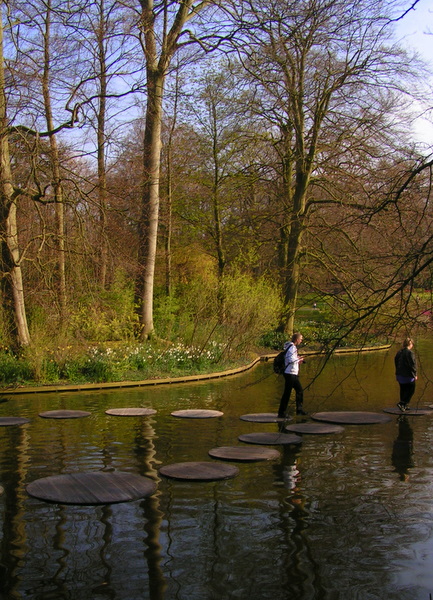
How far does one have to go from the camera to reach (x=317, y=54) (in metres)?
23.6

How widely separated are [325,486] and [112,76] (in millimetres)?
11680

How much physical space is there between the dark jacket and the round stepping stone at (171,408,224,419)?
345 cm

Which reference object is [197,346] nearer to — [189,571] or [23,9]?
[23,9]

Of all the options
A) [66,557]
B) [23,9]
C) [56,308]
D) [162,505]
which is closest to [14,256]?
[56,308]

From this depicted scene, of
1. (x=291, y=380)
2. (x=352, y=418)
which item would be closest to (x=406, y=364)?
(x=352, y=418)

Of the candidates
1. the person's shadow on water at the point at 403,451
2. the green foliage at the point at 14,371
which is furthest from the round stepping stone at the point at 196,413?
the green foliage at the point at 14,371

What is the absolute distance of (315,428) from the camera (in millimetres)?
10508

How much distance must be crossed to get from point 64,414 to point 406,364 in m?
6.16

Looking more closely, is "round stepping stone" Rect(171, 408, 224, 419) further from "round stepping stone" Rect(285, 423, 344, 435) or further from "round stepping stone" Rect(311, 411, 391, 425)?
"round stepping stone" Rect(311, 411, 391, 425)

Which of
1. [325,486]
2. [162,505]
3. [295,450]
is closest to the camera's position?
[162,505]

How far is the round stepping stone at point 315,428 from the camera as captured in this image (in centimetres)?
1028

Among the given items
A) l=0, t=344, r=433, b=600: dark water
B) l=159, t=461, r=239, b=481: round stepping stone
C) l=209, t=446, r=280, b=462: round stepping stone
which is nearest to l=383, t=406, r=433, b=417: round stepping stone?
l=0, t=344, r=433, b=600: dark water

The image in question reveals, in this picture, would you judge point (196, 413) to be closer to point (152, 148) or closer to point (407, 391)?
point (407, 391)

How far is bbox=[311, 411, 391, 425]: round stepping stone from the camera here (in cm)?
1107
